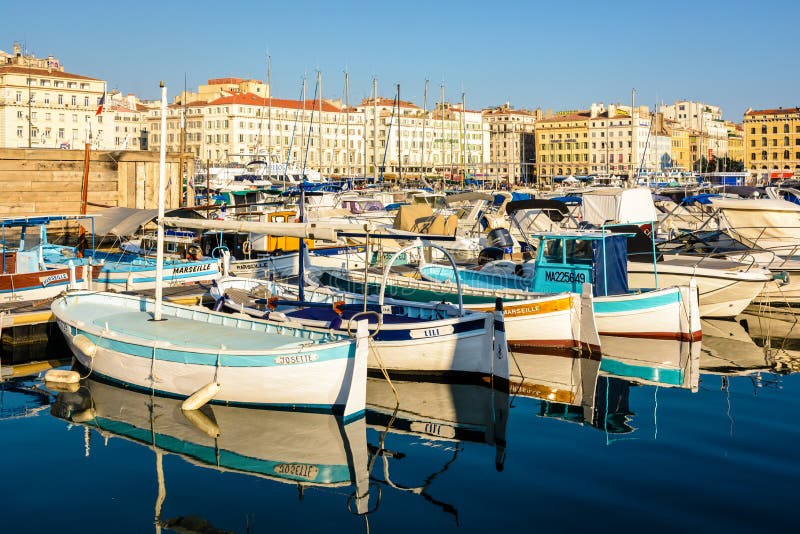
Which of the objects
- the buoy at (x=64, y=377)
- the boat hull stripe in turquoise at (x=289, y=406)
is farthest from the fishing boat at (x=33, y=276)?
the boat hull stripe in turquoise at (x=289, y=406)

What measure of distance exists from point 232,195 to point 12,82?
69.1 meters

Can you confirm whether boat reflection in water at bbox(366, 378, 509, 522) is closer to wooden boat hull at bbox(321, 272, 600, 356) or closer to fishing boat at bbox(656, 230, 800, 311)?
wooden boat hull at bbox(321, 272, 600, 356)

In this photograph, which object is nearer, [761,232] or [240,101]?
[761,232]

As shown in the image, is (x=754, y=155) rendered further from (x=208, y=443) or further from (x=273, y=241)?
(x=208, y=443)

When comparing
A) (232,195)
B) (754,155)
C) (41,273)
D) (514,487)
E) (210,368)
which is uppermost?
(754,155)

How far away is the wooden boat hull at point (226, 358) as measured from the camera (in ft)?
48.6

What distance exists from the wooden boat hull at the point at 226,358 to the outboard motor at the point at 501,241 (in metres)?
15.4

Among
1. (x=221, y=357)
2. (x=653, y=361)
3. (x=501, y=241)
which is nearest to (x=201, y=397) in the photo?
(x=221, y=357)

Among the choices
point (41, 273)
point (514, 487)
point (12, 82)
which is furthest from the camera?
point (12, 82)

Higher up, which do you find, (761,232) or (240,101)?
(240,101)

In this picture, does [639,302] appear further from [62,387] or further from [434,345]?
[62,387]

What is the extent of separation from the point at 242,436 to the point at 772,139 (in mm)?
153361

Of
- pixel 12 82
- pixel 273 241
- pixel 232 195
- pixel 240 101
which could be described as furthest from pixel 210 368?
pixel 240 101

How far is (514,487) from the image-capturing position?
487 inches
